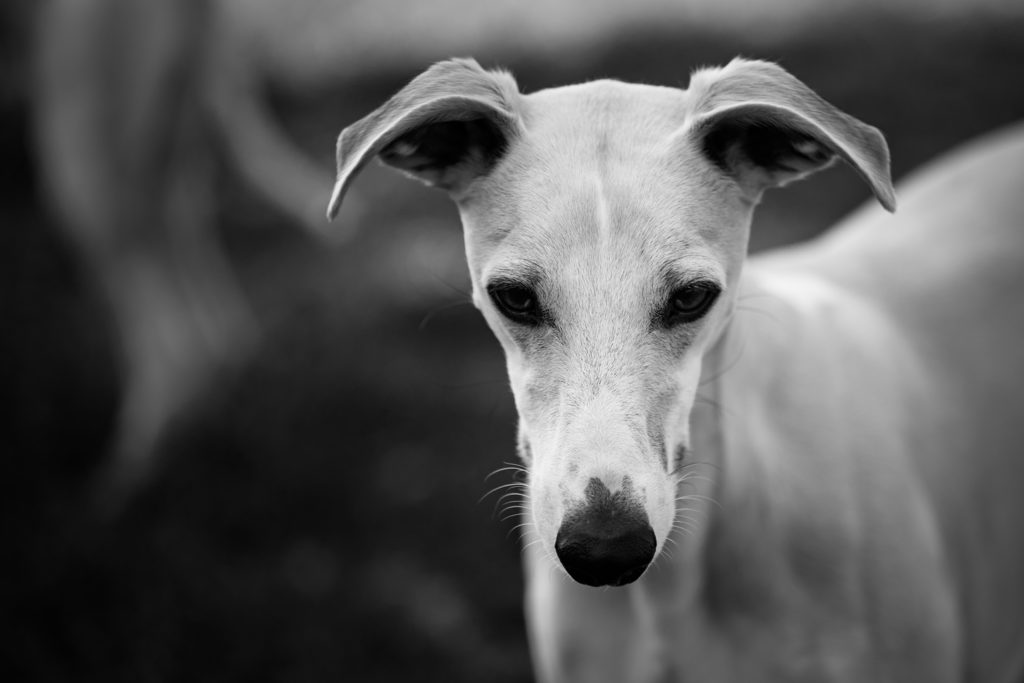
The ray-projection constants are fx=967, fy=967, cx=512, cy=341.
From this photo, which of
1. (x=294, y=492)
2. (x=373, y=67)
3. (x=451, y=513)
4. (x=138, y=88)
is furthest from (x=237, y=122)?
(x=373, y=67)

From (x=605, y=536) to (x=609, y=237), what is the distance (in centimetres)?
67

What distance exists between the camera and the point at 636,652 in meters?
2.73

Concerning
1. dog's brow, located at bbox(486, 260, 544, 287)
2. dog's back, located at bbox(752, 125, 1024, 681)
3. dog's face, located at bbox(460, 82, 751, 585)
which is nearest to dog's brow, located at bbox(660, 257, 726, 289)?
dog's face, located at bbox(460, 82, 751, 585)

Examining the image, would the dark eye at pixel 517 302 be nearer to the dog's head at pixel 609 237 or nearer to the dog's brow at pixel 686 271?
the dog's head at pixel 609 237

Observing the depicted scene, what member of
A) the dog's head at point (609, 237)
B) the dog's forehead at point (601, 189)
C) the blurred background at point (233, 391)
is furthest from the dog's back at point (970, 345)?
the blurred background at point (233, 391)

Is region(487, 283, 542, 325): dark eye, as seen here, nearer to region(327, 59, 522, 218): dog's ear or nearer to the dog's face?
the dog's face

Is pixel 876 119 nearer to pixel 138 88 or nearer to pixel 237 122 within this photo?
pixel 237 122

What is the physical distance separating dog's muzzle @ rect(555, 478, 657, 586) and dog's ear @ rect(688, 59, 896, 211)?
0.92 m

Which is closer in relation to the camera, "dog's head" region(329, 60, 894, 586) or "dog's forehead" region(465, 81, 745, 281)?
"dog's head" region(329, 60, 894, 586)

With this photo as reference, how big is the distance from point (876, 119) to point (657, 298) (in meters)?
5.88

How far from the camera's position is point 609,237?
2188 millimetres

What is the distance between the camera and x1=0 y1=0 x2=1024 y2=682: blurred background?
444 cm

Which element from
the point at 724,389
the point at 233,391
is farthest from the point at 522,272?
the point at 233,391

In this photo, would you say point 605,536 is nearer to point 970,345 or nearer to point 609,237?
point 609,237
